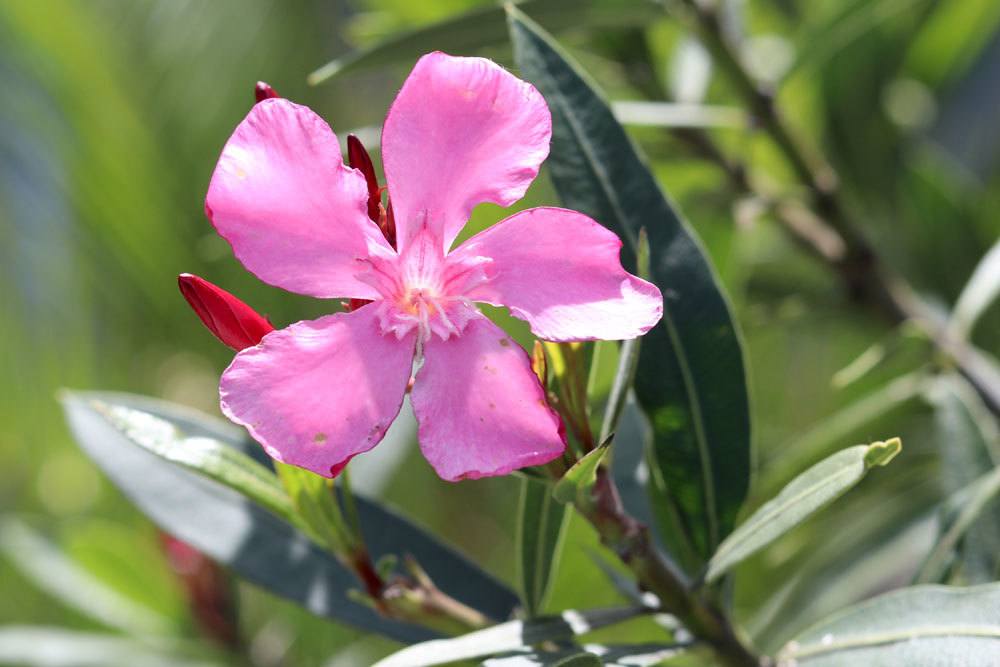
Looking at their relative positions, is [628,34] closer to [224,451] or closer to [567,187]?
[567,187]

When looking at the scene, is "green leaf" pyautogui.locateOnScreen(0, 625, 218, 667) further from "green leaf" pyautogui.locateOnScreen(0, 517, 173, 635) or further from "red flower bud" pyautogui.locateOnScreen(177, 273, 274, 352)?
"red flower bud" pyautogui.locateOnScreen(177, 273, 274, 352)

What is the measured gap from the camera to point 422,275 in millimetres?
473

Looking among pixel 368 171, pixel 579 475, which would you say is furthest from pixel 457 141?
pixel 579 475

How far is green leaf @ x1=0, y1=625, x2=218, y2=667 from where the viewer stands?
1.02 meters

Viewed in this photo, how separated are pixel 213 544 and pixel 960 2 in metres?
0.98

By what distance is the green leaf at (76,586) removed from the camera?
3.76 ft

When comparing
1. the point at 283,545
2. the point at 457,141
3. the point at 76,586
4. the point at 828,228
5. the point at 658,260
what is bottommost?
the point at 76,586

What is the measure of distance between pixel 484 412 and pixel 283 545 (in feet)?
1.12

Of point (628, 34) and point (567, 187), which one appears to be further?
point (628, 34)

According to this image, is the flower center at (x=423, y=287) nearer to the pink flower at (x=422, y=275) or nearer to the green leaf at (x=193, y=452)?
the pink flower at (x=422, y=275)

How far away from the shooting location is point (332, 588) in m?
0.70

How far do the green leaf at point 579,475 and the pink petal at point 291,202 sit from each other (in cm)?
13

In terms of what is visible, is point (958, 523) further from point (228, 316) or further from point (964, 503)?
point (228, 316)

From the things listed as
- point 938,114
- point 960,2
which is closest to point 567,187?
point 960,2
